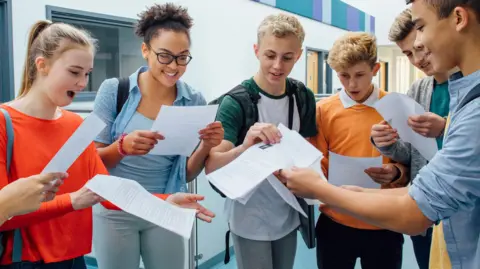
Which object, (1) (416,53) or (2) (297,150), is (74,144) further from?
(1) (416,53)

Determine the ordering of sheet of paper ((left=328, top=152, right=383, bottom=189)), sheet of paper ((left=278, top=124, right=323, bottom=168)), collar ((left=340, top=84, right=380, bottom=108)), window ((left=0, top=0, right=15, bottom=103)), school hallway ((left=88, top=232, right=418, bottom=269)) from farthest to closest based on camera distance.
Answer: school hallway ((left=88, top=232, right=418, bottom=269)), window ((left=0, top=0, right=15, bottom=103)), collar ((left=340, top=84, right=380, bottom=108)), sheet of paper ((left=328, top=152, right=383, bottom=189)), sheet of paper ((left=278, top=124, right=323, bottom=168))

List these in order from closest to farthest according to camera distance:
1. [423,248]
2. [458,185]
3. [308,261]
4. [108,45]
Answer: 1. [458,185]
2. [423,248]
3. [308,261]
4. [108,45]

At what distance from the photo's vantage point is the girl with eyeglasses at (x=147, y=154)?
63.3 inches

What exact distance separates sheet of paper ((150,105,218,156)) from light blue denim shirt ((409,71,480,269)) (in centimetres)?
77

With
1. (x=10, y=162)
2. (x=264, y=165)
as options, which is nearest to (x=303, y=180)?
(x=264, y=165)

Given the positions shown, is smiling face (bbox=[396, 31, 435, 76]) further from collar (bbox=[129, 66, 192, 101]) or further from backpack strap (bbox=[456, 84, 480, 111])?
collar (bbox=[129, 66, 192, 101])

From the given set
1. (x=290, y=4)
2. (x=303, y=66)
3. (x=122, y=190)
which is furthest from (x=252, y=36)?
(x=122, y=190)

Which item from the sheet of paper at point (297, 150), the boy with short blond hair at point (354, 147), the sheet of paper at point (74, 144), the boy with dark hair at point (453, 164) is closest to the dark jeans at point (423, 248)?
the boy with short blond hair at point (354, 147)

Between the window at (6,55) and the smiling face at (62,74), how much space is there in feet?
6.89

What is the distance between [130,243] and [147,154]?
36 centimetres

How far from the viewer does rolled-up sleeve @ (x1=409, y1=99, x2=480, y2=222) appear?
941 millimetres

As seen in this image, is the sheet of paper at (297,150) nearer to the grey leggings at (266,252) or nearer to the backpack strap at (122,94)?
the grey leggings at (266,252)

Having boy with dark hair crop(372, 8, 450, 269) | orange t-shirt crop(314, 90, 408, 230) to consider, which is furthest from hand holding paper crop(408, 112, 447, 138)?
orange t-shirt crop(314, 90, 408, 230)

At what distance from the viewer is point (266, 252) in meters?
1.67
